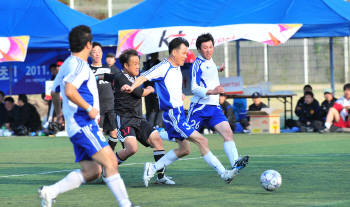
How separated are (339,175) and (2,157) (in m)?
7.19

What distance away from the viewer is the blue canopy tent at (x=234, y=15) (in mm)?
18406

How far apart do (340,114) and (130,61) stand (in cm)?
1078

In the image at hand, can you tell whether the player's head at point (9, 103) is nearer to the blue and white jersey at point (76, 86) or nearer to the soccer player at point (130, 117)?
the soccer player at point (130, 117)

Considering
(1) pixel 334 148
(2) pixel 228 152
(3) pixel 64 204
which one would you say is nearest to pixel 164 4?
(1) pixel 334 148

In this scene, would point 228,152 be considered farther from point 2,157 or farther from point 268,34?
point 268,34

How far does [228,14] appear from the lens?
1948 cm

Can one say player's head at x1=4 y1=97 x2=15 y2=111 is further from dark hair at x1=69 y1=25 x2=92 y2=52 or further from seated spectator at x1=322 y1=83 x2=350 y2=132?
dark hair at x1=69 y1=25 x2=92 y2=52

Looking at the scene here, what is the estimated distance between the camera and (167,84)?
902 cm

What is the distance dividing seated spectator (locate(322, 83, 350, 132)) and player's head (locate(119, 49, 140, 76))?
10.4m

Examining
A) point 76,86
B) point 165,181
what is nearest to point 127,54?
point 165,181

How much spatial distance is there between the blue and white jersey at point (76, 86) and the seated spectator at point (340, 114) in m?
12.9

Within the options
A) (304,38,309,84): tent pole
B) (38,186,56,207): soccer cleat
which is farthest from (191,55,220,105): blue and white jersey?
(304,38,309,84): tent pole

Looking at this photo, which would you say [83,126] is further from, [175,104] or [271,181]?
[271,181]

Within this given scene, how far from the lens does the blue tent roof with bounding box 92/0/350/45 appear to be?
1841 cm
